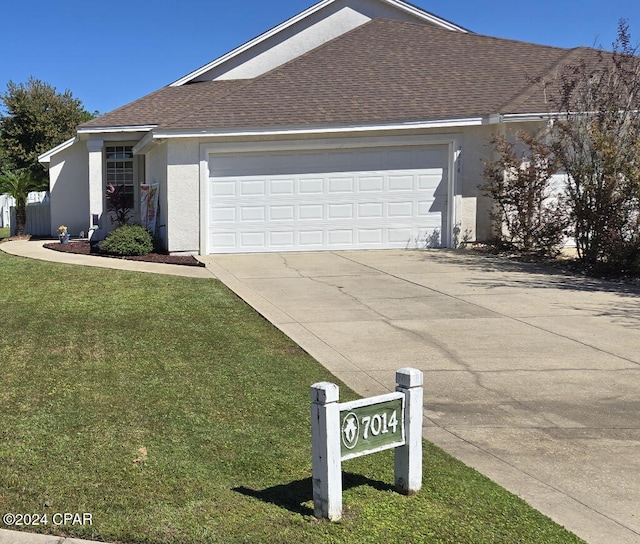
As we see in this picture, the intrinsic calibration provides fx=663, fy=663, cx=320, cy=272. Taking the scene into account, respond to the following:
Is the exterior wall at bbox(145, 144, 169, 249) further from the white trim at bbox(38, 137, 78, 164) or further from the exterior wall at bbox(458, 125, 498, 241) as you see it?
the exterior wall at bbox(458, 125, 498, 241)

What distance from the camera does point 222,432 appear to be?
5078 millimetres

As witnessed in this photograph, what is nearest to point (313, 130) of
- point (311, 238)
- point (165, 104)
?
point (311, 238)

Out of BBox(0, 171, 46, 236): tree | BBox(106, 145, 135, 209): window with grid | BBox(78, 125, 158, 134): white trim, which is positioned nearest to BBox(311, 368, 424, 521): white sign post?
BBox(78, 125, 158, 134): white trim

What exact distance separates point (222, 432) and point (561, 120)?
1245 centimetres

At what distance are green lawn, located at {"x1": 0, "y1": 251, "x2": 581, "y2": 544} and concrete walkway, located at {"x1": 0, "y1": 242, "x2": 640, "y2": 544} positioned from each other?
392 mm

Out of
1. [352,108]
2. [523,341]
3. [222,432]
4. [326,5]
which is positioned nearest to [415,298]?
[523,341]

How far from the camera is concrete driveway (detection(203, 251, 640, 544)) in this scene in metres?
4.54

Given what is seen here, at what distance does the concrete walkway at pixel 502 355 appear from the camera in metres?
4.54

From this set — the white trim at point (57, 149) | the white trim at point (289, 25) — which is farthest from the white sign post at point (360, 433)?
the white trim at point (57, 149)

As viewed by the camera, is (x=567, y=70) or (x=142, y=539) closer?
(x=142, y=539)

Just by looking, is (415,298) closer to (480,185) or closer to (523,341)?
(523,341)

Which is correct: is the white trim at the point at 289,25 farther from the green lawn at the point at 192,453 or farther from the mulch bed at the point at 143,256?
the green lawn at the point at 192,453

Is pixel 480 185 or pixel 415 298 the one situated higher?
pixel 480 185

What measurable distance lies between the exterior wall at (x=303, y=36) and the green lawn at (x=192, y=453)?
579 inches
